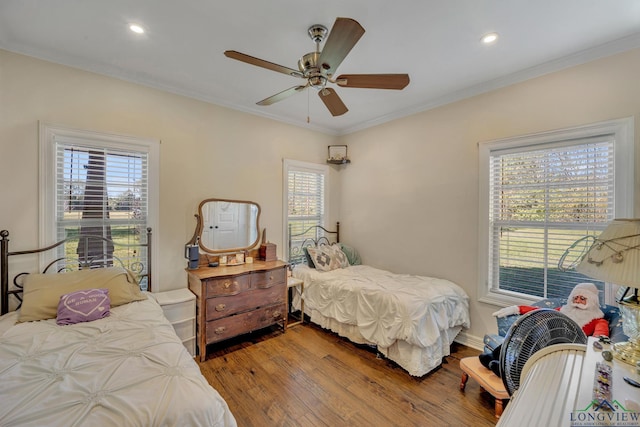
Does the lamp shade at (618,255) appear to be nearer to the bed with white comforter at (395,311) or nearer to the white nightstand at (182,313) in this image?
the bed with white comforter at (395,311)

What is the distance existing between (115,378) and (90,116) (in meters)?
2.32

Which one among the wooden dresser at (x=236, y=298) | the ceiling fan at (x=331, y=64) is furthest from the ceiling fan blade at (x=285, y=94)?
the wooden dresser at (x=236, y=298)

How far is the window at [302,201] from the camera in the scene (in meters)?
3.75

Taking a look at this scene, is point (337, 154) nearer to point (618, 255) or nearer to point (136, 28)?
point (136, 28)

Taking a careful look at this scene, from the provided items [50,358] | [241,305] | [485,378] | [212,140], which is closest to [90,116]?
[212,140]

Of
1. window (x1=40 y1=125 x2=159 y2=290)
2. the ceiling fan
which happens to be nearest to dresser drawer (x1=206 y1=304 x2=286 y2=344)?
window (x1=40 y1=125 x2=159 y2=290)

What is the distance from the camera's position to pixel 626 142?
198cm

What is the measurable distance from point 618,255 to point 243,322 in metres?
2.83

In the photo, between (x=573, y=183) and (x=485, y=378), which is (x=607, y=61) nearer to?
(x=573, y=183)

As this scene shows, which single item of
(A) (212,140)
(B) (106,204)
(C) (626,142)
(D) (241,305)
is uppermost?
(A) (212,140)

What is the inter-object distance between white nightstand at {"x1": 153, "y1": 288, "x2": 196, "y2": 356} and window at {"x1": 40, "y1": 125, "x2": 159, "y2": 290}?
0.56m

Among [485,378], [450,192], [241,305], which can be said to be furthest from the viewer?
[450,192]

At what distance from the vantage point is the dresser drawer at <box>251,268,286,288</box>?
2.85 meters

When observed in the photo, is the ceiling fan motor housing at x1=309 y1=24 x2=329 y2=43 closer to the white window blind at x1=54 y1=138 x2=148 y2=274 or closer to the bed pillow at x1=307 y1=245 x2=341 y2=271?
the white window blind at x1=54 y1=138 x2=148 y2=274
